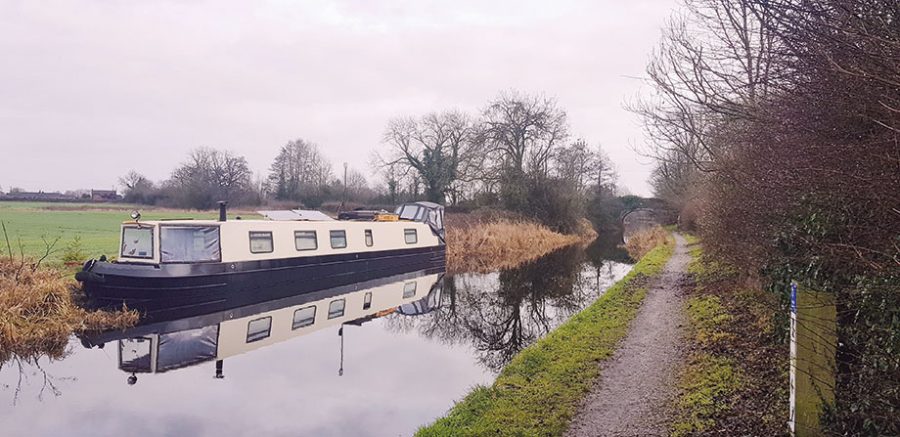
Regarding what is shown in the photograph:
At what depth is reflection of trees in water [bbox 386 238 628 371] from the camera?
10.2 meters

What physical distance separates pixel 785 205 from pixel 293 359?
6749mm

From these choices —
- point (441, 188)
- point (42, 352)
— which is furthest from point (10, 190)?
point (42, 352)

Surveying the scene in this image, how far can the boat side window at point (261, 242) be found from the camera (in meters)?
13.7

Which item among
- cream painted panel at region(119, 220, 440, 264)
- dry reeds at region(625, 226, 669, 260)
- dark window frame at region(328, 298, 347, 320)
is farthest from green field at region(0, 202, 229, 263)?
dry reeds at region(625, 226, 669, 260)

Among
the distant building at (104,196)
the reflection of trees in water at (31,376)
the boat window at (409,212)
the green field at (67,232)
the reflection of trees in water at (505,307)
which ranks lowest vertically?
the reflection of trees in water at (31,376)

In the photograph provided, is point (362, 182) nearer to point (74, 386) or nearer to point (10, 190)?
point (10, 190)

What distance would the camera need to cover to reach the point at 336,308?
13180 mm

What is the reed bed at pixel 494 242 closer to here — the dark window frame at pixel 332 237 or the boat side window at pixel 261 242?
the dark window frame at pixel 332 237

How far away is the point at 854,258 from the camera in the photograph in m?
3.25

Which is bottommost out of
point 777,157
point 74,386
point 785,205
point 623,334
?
point 74,386

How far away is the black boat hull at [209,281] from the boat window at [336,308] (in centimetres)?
126

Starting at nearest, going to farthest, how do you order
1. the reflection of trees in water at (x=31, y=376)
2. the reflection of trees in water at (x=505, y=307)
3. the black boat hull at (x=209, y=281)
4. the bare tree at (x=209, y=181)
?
the reflection of trees in water at (x=31, y=376)
the reflection of trees in water at (x=505, y=307)
the black boat hull at (x=209, y=281)
the bare tree at (x=209, y=181)

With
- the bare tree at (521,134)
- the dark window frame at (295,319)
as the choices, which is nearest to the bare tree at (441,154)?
the bare tree at (521,134)

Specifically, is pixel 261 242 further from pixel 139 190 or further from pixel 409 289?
pixel 139 190
